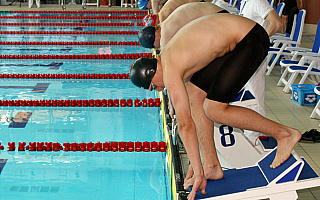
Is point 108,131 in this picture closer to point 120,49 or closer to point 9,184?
point 9,184

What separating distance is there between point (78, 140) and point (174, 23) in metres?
1.57

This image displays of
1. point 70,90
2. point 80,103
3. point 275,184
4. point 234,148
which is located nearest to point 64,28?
point 70,90

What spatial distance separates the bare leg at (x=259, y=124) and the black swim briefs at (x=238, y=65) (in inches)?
2.4

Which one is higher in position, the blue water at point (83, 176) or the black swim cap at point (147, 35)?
the black swim cap at point (147, 35)

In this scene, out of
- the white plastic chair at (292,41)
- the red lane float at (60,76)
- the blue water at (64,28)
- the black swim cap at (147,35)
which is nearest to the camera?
the black swim cap at (147,35)

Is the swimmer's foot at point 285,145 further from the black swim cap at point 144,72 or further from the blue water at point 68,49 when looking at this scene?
the blue water at point 68,49

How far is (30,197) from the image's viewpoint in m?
3.10

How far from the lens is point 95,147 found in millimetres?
3855

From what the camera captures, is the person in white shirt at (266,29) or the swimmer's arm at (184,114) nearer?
the swimmer's arm at (184,114)

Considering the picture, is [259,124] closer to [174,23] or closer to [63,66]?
[174,23]

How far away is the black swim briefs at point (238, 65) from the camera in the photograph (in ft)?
7.91

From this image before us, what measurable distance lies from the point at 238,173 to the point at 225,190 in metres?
0.23

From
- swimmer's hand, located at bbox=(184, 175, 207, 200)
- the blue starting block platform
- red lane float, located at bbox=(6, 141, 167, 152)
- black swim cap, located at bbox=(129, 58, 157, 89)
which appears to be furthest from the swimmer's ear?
red lane float, located at bbox=(6, 141, 167, 152)

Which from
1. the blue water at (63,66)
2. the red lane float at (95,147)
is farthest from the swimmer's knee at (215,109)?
the blue water at (63,66)
